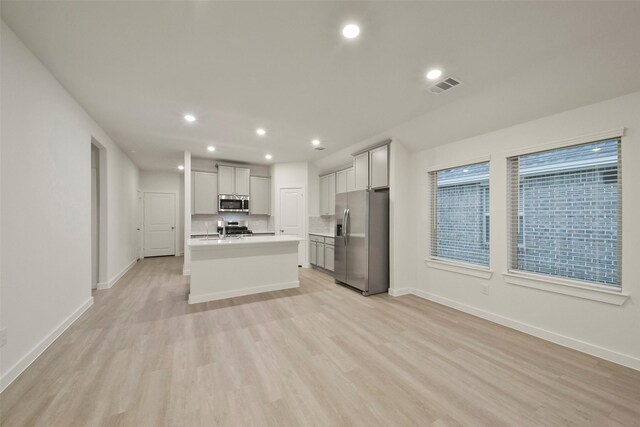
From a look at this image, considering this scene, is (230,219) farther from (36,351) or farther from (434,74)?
(434,74)

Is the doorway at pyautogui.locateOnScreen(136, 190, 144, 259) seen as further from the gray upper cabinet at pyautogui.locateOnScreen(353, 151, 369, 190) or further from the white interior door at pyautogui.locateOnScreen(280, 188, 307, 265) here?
the gray upper cabinet at pyautogui.locateOnScreen(353, 151, 369, 190)

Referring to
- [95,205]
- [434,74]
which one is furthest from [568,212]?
[95,205]

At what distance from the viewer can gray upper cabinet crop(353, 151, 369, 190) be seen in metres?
4.84

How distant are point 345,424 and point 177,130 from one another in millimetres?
4580

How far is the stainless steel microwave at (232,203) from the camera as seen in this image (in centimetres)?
640

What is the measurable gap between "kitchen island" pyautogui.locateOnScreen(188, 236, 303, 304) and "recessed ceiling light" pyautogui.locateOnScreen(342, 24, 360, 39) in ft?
10.0

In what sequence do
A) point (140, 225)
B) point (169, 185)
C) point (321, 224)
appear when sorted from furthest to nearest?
point (169, 185) → point (140, 225) → point (321, 224)

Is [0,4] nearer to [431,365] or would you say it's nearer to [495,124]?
[431,365]

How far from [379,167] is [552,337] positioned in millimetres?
3180

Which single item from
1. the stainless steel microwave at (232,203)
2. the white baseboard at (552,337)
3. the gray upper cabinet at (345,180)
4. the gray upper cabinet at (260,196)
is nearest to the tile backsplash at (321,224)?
the gray upper cabinet at (345,180)

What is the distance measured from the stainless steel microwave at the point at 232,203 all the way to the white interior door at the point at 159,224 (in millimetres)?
3090

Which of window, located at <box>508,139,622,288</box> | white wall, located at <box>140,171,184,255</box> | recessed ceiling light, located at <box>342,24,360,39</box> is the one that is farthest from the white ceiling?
white wall, located at <box>140,171,184,255</box>

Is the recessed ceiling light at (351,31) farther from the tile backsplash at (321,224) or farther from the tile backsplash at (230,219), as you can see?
the tile backsplash at (230,219)

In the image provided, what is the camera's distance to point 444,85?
8.95 ft
